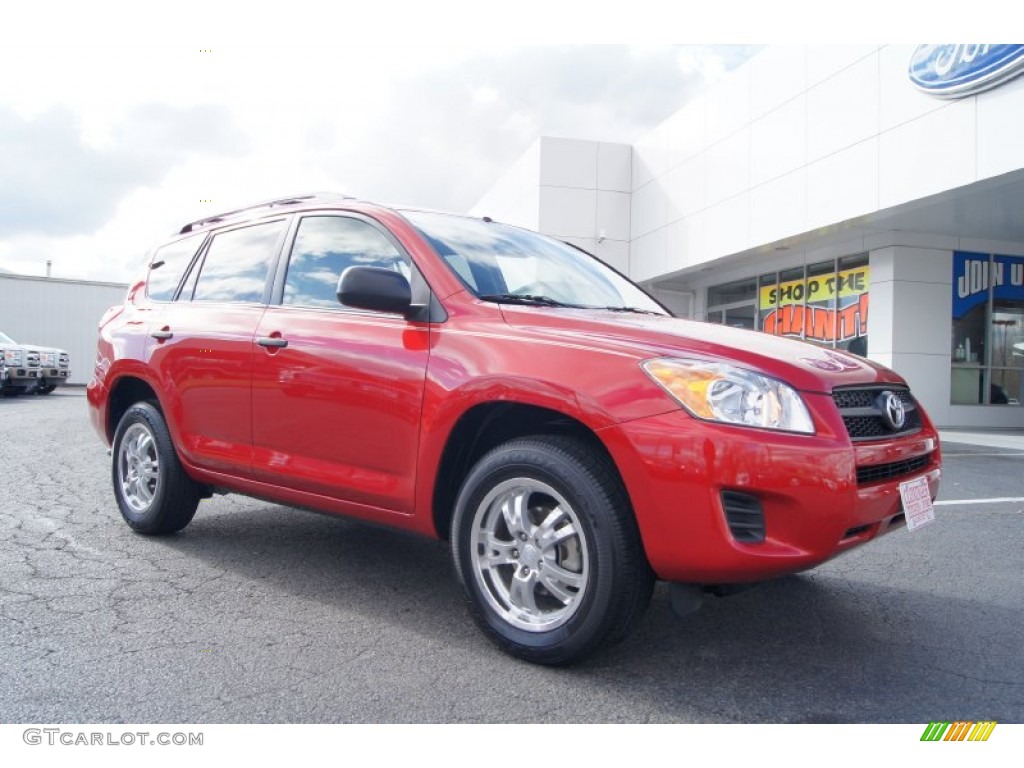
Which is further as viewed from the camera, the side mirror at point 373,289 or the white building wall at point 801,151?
the white building wall at point 801,151

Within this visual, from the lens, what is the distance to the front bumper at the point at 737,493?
2.46 metres

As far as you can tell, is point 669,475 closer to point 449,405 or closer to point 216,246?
point 449,405

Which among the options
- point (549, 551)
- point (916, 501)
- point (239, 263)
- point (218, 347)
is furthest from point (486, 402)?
point (239, 263)

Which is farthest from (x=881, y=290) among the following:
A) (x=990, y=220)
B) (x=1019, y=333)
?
(x=1019, y=333)

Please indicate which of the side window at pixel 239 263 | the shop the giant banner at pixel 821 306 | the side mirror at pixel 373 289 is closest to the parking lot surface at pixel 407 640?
the side mirror at pixel 373 289

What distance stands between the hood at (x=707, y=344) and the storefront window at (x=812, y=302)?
11.8 m

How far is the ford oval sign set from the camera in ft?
35.7

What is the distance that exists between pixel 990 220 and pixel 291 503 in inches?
544

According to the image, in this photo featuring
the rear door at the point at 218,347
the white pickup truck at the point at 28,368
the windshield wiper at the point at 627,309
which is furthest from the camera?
the white pickup truck at the point at 28,368

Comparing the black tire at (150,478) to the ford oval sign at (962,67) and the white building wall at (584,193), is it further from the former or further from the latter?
the white building wall at (584,193)

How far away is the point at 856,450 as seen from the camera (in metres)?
2.60
